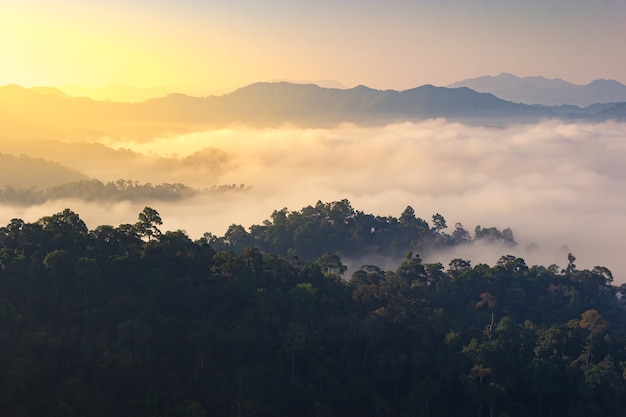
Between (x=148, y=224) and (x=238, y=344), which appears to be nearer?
(x=238, y=344)

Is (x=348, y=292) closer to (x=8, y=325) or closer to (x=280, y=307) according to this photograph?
(x=280, y=307)

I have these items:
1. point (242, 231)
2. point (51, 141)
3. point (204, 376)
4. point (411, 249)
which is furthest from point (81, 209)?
point (51, 141)

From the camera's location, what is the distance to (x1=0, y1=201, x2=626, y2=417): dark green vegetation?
87.0ft

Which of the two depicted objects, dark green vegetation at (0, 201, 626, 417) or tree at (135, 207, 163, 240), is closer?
dark green vegetation at (0, 201, 626, 417)

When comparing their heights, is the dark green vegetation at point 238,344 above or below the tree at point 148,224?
below

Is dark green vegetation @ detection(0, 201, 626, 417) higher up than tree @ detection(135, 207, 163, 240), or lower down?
lower down

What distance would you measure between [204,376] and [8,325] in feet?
27.1

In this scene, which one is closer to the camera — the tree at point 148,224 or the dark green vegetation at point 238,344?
the dark green vegetation at point 238,344

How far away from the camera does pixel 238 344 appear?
29672 mm

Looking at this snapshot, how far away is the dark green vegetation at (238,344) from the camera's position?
26.5 metres

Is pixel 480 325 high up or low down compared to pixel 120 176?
down

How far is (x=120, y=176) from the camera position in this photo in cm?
13900

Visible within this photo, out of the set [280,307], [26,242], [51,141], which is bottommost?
[280,307]

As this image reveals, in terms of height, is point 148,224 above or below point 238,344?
above
